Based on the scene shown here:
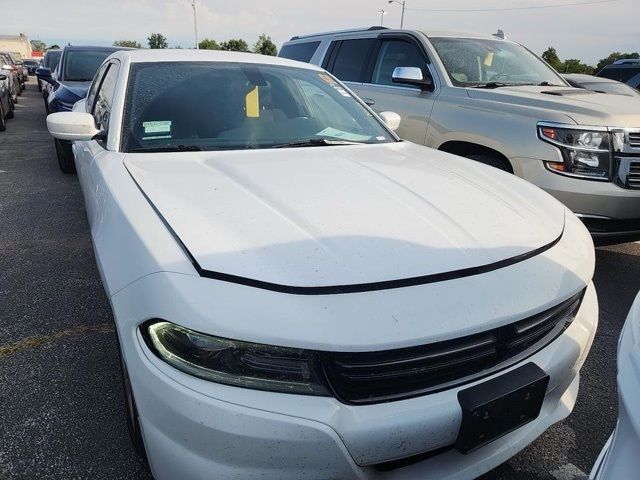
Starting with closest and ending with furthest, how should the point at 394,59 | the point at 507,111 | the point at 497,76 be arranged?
the point at 507,111
the point at 497,76
the point at 394,59

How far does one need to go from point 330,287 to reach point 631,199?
9.28 feet

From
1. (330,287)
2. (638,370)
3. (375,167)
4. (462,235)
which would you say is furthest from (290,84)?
(638,370)

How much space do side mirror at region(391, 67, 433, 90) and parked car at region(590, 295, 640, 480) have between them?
355cm

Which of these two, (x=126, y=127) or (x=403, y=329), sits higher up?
(x=126, y=127)

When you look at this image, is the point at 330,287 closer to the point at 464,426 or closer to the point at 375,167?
the point at 464,426

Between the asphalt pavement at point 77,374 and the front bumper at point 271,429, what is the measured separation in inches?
4.3

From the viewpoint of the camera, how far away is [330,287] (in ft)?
4.38

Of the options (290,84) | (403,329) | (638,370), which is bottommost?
(403,329)

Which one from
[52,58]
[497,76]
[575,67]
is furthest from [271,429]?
[575,67]

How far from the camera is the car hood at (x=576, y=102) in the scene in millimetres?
3305

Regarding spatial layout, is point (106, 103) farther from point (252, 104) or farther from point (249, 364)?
point (249, 364)

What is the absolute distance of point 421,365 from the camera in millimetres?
1320

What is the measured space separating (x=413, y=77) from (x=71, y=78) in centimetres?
604

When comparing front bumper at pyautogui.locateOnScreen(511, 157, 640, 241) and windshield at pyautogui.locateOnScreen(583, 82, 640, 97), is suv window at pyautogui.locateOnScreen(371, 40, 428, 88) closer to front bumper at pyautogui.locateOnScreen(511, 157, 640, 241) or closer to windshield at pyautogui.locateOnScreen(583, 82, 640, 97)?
front bumper at pyautogui.locateOnScreen(511, 157, 640, 241)
